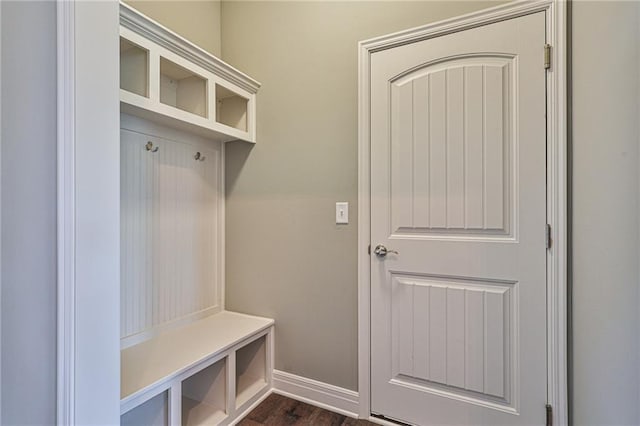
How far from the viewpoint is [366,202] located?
170cm

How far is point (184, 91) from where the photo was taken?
1.83 meters

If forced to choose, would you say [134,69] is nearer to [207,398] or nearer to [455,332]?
[207,398]

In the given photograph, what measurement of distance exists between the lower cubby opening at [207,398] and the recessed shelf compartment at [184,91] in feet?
4.65

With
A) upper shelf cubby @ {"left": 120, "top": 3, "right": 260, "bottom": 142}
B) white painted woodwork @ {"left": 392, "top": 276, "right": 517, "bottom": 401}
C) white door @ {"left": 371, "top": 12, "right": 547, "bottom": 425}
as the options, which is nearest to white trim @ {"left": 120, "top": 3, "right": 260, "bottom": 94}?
upper shelf cubby @ {"left": 120, "top": 3, "right": 260, "bottom": 142}

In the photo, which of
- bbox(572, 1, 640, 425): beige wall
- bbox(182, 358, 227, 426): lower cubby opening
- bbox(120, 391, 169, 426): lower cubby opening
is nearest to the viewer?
bbox(572, 1, 640, 425): beige wall

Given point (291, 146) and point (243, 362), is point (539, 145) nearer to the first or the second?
point (291, 146)

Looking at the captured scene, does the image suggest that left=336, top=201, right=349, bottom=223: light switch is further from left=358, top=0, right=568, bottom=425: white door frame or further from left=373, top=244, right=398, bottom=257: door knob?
left=358, top=0, right=568, bottom=425: white door frame

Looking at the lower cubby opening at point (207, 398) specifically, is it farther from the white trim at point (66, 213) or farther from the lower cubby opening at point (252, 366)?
the white trim at point (66, 213)

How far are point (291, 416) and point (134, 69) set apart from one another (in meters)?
1.97

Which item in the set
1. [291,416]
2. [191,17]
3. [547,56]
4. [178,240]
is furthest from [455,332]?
[191,17]

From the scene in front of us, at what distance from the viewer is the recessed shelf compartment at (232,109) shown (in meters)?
2.04

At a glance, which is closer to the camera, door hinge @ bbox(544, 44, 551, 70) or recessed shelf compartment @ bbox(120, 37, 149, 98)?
door hinge @ bbox(544, 44, 551, 70)

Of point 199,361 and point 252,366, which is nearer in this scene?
point 199,361

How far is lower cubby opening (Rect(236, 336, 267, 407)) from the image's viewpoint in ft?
6.38
